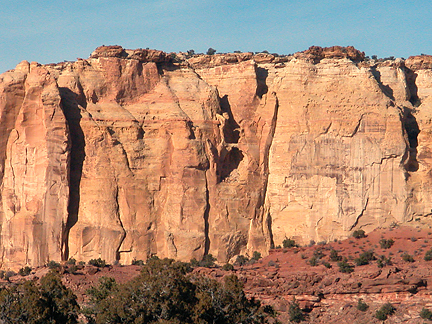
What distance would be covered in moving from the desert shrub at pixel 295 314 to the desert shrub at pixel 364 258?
135 inches

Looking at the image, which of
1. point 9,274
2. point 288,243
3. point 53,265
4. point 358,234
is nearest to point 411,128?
point 358,234

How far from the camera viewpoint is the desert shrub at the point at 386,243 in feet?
143

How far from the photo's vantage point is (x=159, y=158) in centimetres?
4544

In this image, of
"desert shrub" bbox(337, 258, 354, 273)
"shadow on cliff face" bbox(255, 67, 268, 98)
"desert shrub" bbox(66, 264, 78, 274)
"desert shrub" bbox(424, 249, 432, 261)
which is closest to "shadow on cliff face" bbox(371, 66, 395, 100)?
"shadow on cliff face" bbox(255, 67, 268, 98)

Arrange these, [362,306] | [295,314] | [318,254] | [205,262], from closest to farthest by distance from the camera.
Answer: [295,314]
[362,306]
[318,254]
[205,262]

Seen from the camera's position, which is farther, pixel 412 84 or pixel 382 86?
pixel 412 84

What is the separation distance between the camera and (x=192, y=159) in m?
45.1

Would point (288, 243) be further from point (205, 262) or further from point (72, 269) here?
point (72, 269)

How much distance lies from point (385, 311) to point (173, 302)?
949cm

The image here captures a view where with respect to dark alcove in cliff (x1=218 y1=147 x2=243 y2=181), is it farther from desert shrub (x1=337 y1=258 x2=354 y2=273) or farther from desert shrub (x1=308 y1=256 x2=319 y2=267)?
desert shrub (x1=337 y1=258 x2=354 y2=273)

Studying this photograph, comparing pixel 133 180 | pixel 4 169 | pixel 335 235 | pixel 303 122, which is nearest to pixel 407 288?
pixel 335 235

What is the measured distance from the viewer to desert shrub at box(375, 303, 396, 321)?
38938mm

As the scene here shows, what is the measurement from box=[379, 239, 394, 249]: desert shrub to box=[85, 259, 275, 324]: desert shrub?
9.25 metres

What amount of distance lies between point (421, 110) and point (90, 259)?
16.0 metres
